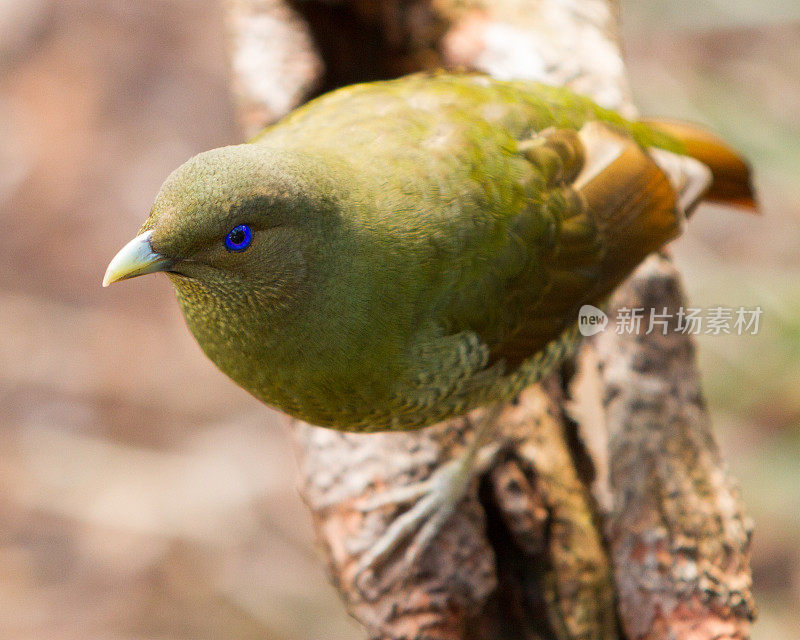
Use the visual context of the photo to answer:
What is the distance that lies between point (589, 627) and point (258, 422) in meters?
2.68

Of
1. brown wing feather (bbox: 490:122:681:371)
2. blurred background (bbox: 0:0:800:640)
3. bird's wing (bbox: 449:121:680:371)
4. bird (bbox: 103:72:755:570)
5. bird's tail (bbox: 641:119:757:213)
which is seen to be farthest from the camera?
blurred background (bbox: 0:0:800:640)

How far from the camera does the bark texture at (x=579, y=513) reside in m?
2.64

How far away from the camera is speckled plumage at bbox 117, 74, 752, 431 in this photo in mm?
2139

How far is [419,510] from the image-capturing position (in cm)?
277

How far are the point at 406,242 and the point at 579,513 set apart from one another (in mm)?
1103

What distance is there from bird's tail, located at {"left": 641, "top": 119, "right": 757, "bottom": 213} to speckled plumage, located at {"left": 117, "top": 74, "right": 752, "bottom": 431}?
353mm

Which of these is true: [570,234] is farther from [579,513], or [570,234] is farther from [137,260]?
[137,260]

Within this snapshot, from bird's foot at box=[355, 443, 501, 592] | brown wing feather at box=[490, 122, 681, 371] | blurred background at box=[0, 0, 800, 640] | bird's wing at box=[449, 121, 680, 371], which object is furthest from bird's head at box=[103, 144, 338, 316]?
blurred background at box=[0, 0, 800, 640]

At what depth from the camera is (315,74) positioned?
3.70 meters

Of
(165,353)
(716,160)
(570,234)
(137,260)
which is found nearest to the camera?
(137,260)

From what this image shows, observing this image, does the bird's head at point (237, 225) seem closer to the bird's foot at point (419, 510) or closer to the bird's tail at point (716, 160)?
the bird's foot at point (419, 510)

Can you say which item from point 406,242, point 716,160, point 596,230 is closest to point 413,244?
point 406,242

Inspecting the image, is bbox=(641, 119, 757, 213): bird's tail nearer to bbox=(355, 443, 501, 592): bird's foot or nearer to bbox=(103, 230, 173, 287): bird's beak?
bbox=(355, 443, 501, 592): bird's foot

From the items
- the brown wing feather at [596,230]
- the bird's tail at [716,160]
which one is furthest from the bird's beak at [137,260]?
the bird's tail at [716,160]
